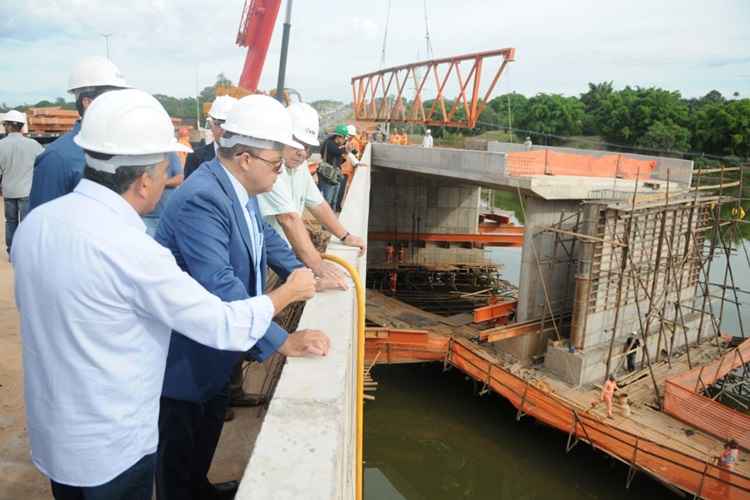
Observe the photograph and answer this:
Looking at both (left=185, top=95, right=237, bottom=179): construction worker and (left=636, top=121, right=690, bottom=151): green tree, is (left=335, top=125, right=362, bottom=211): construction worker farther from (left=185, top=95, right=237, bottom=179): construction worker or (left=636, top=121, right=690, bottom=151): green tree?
(left=636, top=121, right=690, bottom=151): green tree

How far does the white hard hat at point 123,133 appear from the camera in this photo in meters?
1.56

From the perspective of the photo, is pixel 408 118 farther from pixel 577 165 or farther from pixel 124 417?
pixel 124 417

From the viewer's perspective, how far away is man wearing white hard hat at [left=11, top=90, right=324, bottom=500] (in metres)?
1.44

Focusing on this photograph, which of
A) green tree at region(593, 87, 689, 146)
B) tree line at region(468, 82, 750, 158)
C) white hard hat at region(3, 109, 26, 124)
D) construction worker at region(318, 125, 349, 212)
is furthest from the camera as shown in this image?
green tree at region(593, 87, 689, 146)

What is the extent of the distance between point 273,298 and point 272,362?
2459 millimetres

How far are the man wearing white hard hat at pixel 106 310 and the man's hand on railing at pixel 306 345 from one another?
0.40 meters

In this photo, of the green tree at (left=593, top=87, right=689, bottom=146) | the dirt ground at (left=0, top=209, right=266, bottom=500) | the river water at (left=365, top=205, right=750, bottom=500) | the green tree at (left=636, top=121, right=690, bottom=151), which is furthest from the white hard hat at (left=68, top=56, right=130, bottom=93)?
the green tree at (left=593, top=87, right=689, bottom=146)

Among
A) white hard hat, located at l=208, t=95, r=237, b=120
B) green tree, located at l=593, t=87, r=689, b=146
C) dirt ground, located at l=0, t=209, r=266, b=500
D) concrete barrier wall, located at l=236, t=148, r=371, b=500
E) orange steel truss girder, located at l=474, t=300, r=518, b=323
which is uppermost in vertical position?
green tree, located at l=593, t=87, r=689, b=146

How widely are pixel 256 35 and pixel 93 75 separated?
44.2ft

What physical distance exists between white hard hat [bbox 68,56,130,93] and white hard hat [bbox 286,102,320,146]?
1.05m

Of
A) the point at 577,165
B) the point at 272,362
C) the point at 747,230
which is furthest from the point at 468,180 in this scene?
the point at 747,230

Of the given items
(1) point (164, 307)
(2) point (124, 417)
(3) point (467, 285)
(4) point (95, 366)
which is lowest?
→ (3) point (467, 285)

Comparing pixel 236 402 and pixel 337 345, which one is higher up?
pixel 337 345

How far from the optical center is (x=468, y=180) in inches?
580
